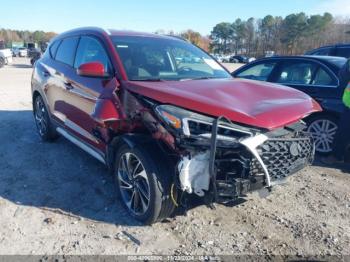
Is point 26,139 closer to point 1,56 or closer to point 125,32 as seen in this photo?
point 125,32

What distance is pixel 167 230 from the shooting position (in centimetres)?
326

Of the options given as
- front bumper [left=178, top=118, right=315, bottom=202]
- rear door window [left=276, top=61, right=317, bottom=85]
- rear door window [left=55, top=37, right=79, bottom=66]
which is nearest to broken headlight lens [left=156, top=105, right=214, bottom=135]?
front bumper [left=178, top=118, right=315, bottom=202]

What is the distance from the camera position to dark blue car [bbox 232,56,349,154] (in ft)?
17.6

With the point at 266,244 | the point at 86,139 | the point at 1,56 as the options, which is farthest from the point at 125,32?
the point at 1,56

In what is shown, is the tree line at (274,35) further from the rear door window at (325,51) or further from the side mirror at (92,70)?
the side mirror at (92,70)

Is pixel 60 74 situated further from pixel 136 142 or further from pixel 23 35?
pixel 23 35

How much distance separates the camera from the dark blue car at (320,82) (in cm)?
536

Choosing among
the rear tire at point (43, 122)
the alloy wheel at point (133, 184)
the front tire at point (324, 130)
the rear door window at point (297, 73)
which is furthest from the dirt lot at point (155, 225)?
the rear door window at point (297, 73)

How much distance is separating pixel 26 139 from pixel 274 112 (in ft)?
15.6

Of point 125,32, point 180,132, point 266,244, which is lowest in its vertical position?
point 266,244

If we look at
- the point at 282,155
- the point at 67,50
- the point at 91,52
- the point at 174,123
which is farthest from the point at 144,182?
the point at 67,50

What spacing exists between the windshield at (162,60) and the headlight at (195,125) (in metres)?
0.84

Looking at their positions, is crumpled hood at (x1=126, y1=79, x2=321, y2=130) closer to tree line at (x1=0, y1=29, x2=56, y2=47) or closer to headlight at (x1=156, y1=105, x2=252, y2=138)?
headlight at (x1=156, y1=105, x2=252, y2=138)

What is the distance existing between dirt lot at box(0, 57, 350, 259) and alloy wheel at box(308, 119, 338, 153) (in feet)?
2.31
